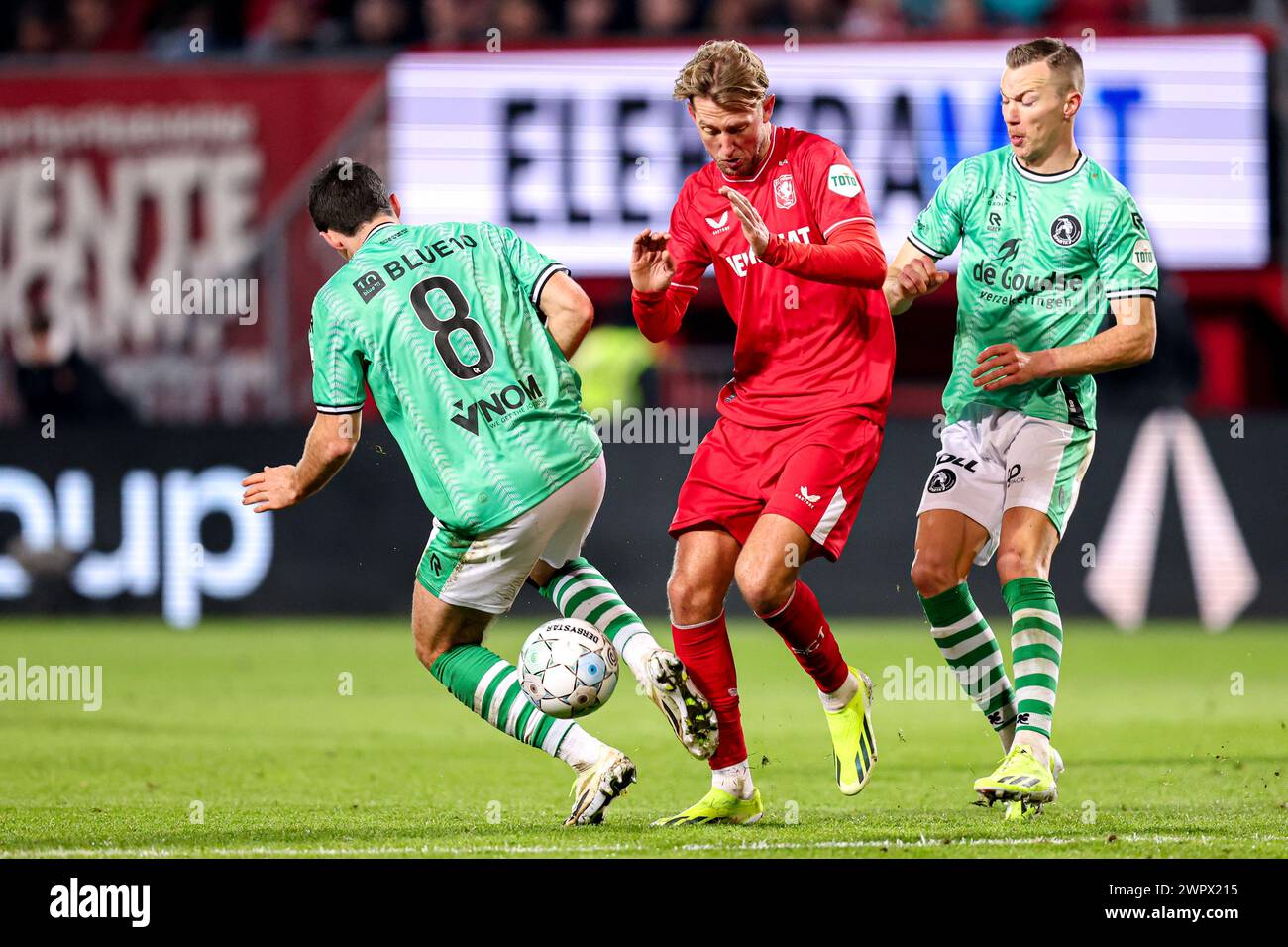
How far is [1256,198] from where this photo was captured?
1551 centimetres

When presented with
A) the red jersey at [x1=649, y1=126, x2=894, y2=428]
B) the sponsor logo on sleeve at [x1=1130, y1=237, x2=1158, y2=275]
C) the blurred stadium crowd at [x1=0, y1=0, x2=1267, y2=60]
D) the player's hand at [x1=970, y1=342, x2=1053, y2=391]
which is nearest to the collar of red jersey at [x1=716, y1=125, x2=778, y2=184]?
the red jersey at [x1=649, y1=126, x2=894, y2=428]

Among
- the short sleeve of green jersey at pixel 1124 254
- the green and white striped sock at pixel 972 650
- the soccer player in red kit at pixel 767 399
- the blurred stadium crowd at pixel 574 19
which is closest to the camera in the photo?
the soccer player in red kit at pixel 767 399

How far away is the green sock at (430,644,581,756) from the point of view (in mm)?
5734

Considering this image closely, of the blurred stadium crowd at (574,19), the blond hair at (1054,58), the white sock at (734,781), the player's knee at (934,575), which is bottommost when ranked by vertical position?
the white sock at (734,781)

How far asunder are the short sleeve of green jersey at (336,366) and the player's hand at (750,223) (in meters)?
1.17

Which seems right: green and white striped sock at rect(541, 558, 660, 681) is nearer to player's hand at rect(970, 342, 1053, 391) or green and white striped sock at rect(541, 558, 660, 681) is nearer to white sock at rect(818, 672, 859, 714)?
white sock at rect(818, 672, 859, 714)

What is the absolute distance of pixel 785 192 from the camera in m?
5.98

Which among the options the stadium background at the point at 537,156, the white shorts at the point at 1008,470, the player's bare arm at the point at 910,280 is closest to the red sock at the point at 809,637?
the white shorts at the point at 1008,470

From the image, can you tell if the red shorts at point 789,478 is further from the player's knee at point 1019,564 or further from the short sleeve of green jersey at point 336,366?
the short sleeve of green jersey at point 336,366

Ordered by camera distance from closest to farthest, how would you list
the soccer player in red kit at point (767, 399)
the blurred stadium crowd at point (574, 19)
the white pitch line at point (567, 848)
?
1. the white pitch line at point (567, 848)
2. the soccer player in red kit at point (767, 399)
3. the blurred stadium crowd at point (574, 19)

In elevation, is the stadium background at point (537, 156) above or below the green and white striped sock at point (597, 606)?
above

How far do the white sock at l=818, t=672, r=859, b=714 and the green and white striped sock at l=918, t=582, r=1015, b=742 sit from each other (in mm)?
312

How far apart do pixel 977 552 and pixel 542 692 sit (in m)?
1.50

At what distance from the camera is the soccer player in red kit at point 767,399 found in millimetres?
5805
